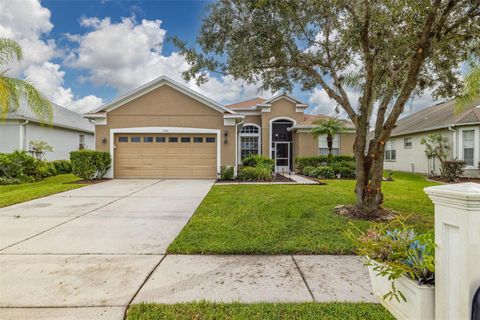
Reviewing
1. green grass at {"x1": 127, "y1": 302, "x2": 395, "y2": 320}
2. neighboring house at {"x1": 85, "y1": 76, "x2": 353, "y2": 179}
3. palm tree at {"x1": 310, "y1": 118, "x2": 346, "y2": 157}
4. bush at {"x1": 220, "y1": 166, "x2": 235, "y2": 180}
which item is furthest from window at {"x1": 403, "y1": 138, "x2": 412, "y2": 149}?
green grass at {"x1": 127, "y1": 302, "x2": 395, "y2": 320}

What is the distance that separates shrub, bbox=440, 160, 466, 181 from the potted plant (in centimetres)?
1529

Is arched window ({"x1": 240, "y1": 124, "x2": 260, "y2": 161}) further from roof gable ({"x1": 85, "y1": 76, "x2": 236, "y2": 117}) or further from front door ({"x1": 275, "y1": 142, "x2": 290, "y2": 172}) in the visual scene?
roof gable ({"x1": 85, "y1": 76, "x2": 236, "y2": 117})

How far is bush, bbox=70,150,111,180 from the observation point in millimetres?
12852

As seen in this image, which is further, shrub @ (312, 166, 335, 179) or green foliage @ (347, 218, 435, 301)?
shrub @ (312, 166, 335, 179)

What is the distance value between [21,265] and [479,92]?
13.1 metres

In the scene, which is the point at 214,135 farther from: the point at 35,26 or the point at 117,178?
the point at 35,26

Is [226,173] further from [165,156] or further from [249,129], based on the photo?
[249,129]

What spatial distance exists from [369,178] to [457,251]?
5.32m

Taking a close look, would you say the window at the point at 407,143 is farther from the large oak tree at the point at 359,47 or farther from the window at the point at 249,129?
the large oak tree at the point at 359,47

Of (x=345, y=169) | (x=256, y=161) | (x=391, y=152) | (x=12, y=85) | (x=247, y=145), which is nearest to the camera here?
(x=12, y=85)

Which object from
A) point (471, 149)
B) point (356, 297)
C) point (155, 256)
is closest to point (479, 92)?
point (471, 149)

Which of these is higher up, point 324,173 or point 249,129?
point 249,129

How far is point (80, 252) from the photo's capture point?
421cm

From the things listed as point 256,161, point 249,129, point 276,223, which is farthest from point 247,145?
point 276,223
